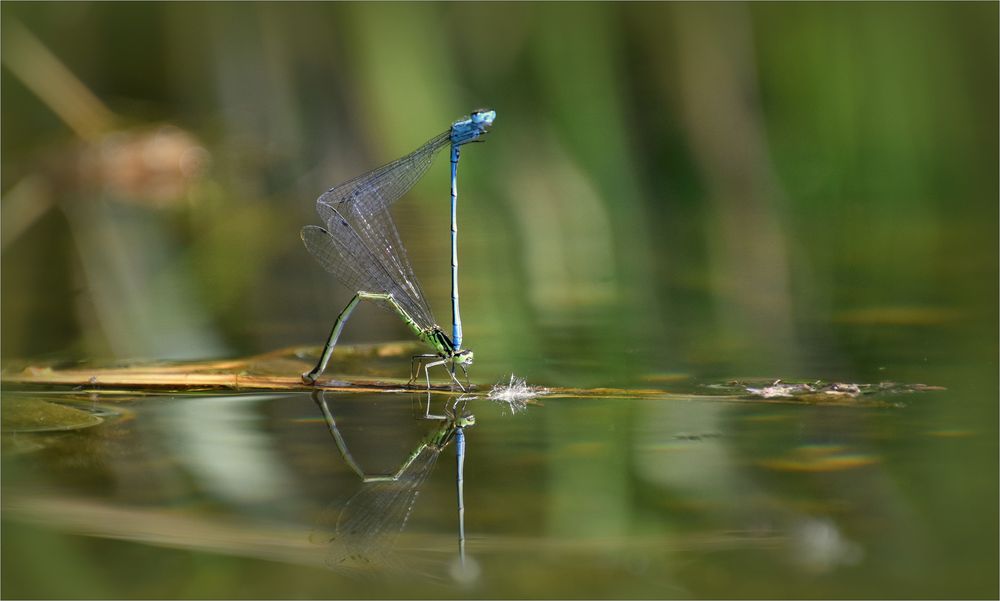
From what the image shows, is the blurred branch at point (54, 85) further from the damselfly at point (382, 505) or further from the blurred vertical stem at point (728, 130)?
the damselfly at point (382, 505)

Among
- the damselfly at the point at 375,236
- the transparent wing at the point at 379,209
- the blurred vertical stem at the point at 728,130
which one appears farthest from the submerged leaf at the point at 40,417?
the blurred vertical stem at the point at 728,130

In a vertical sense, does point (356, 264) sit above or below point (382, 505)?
above

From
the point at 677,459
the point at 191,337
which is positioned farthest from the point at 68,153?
the point at 677,459

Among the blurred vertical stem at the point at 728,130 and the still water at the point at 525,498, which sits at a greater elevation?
the blurred vertical stem at the point at 728,130

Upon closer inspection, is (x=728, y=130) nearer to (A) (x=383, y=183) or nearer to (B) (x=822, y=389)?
(A) (x=383, y=183)

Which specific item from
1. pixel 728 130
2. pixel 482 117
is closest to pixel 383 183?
pixel 482 117

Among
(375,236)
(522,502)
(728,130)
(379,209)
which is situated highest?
(728,130)

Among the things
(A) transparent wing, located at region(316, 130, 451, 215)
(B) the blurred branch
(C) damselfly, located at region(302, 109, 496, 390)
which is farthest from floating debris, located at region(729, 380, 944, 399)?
(B) the blurred branch
